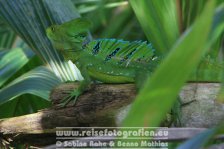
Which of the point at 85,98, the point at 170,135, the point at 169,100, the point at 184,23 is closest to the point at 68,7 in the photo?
the point at 184,23

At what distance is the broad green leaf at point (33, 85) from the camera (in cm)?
235

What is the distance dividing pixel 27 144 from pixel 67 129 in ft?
0.65

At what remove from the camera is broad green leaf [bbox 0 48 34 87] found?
9.05 feet

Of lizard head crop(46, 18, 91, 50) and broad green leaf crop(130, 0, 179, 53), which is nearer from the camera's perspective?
lizard head crop(46, 18, 91, 50)

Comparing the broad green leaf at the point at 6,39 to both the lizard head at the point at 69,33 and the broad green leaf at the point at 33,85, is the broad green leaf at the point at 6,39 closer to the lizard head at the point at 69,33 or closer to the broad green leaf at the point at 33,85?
the broad green leaf at the point at 33,85

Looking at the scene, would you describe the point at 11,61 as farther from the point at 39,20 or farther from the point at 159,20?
the point at 159,20

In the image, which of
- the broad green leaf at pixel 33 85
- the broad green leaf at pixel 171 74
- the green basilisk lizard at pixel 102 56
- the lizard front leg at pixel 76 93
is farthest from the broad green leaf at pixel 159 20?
the broad green leaf at pixel 171 74

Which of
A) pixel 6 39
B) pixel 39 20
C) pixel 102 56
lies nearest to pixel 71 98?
pixel 102 56

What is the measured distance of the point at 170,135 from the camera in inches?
42.5

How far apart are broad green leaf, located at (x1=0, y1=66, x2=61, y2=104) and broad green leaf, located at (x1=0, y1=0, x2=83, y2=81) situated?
62 millimetres

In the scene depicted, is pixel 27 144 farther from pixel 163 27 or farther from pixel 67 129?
pixel 163 27

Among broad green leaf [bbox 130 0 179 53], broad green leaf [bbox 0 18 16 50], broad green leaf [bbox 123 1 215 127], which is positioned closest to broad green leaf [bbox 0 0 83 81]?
broad green leaf [bbox 130 0 179 53]

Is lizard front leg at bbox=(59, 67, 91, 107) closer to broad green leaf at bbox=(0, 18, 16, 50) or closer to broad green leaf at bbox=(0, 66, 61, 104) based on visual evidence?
broad green leaf at bbox=(0, 66, 61, 104)

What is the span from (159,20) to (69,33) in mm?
466
